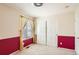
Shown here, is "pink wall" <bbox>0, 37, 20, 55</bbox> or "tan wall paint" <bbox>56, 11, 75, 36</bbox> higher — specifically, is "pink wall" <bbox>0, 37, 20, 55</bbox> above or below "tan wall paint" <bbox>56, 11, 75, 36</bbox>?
below

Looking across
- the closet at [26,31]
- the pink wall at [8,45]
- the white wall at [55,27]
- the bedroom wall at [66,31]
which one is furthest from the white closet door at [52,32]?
the pink wall at [8,45]

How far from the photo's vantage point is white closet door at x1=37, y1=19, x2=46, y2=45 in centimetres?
359

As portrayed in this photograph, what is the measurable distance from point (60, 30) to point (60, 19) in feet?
1.31

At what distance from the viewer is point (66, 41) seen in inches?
143

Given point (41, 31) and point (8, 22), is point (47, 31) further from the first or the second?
point (8, 22)

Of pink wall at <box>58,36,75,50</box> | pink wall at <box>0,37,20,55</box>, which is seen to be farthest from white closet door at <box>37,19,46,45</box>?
pink wall at <box>0,37,20,55</box>

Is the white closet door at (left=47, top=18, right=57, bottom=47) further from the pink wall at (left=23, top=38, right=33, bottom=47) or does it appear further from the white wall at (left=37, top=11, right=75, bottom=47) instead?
the pink wall at (left=23, top=38, right=33, bottom=47)

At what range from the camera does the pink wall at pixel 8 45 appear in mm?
2467

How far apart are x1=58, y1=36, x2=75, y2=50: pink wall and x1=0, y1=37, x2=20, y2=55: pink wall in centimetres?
150

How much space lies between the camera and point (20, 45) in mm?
3363

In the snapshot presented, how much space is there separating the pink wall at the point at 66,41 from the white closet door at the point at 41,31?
0.58 meters

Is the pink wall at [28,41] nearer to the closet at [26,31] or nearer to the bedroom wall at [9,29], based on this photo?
the closet at [26,31]

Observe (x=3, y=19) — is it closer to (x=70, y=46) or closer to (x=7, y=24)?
(x=7, y=24)
